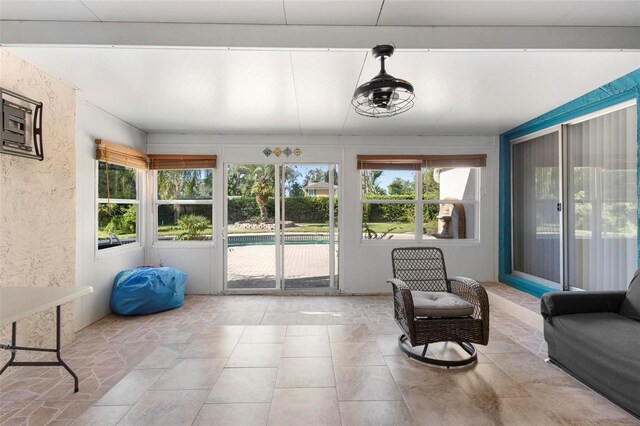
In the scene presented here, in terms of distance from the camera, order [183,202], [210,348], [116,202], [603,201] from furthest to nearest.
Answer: [183,202] < [116,202] < [603,201] < [210,348]

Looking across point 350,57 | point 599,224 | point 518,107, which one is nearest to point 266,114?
point 350,57

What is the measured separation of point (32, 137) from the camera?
2.74 m

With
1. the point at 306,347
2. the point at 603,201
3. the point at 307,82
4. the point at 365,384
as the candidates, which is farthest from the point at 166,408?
the point at 603,201

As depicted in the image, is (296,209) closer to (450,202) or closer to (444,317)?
(450,202)

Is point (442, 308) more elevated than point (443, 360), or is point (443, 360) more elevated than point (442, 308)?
point (442, 308)

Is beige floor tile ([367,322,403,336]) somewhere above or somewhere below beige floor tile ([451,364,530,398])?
above

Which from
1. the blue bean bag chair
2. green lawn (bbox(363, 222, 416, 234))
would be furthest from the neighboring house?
the blue bean bag chair

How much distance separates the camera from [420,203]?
16.8 feet

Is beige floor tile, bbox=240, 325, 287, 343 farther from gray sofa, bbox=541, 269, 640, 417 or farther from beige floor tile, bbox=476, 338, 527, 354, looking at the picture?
gray sofa, bbox=541, 269, 640, 417

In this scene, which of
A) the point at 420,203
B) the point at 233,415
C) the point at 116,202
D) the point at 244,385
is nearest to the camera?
the point at 233,415

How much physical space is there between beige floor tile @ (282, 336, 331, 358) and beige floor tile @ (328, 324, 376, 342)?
5.2 inches

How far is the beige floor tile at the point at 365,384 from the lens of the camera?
7.27 feet

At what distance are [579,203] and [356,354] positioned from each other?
10.2ft

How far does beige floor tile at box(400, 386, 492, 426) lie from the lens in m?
1.96
